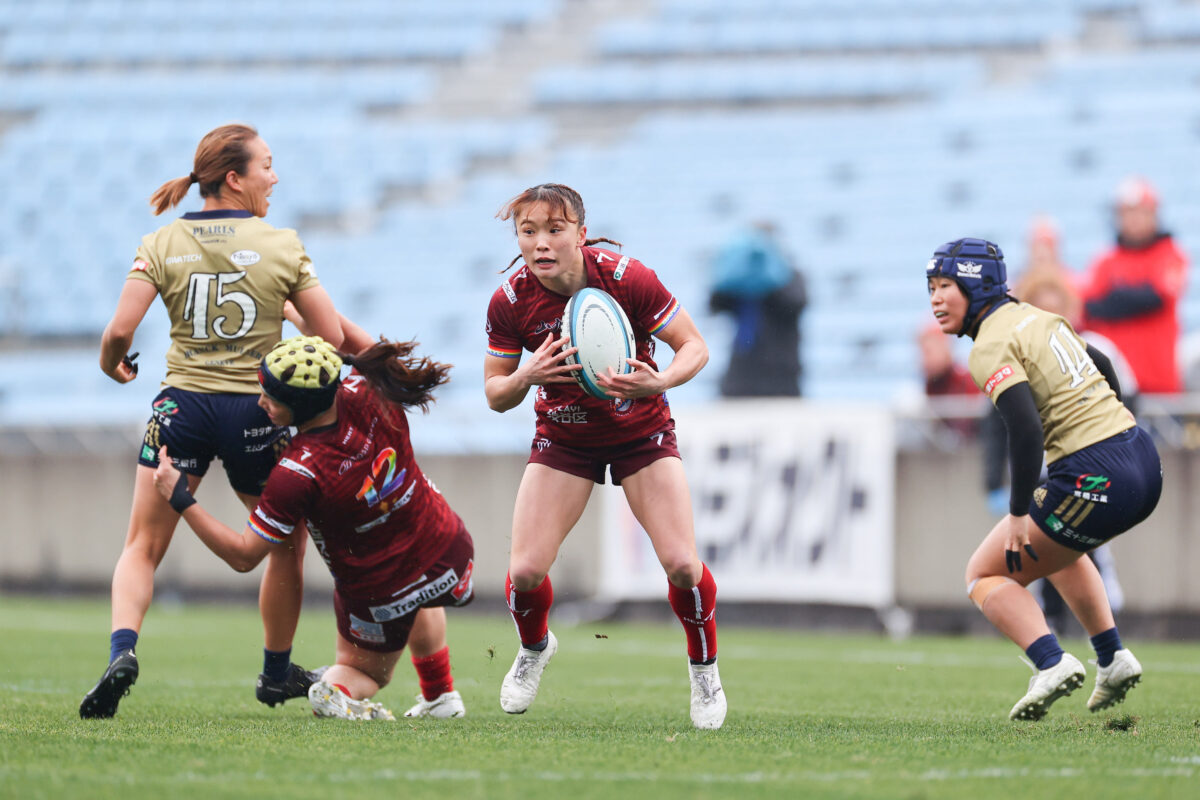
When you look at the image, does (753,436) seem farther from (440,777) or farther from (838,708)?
(440,777)

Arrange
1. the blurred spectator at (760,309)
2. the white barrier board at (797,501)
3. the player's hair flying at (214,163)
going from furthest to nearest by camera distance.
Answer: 1. the blurred spectator at (760,309)
2. the white barrier board at (797,501)
3. the player's hair flying at (214,163)

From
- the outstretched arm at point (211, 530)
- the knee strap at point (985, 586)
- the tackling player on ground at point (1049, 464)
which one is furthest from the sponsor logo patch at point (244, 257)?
the knee strap at point (985, 586)

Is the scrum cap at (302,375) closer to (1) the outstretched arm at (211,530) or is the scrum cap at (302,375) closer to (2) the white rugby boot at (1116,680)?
(1) the outstretched arm at (211,530)

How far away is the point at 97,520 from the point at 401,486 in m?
8.69

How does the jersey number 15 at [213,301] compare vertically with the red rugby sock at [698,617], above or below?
above

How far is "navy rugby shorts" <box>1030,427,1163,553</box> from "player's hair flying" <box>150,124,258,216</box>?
3.18m

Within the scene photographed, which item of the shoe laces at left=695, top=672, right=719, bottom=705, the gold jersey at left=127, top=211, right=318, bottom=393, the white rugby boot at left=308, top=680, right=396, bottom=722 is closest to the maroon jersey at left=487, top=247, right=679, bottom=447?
the gold jersey at left=127, top=211, right=318, bottom=393

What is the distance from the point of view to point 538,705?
20.2ft

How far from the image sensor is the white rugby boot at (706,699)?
5.14m

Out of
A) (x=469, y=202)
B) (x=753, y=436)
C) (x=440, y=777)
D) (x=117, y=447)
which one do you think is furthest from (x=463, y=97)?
(x=440, y=777)

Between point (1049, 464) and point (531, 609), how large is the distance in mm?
1971

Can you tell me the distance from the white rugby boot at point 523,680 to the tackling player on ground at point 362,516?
0.85ft

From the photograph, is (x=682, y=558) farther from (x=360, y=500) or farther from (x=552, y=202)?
(x=552, y=202)

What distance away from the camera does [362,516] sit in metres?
5.33
